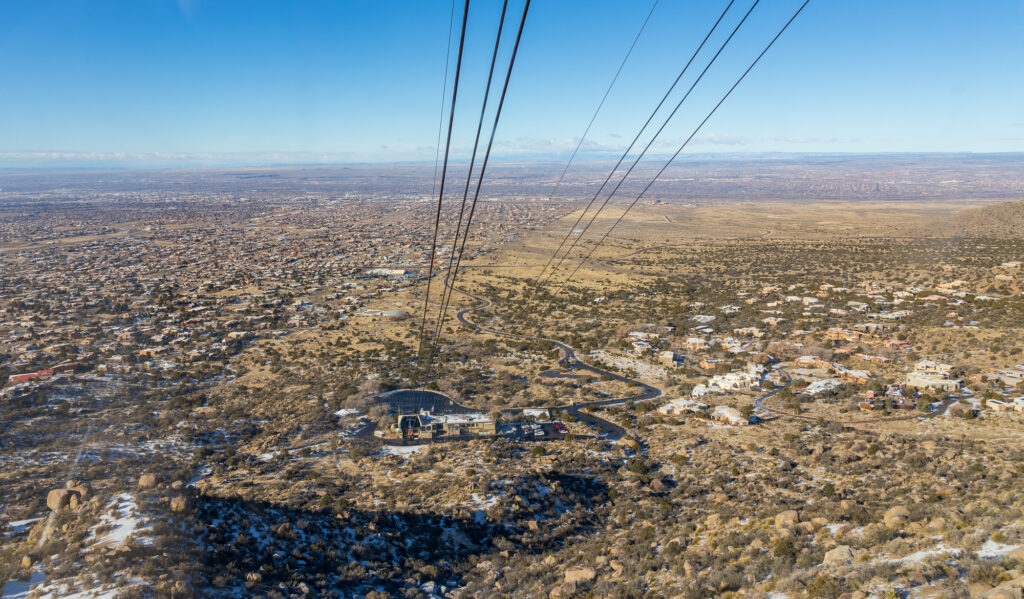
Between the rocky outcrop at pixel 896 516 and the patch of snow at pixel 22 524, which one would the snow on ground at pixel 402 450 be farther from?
the rocky outcrop at pixel 896 516

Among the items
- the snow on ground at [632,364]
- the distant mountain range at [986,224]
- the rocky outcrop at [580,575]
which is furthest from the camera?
the distant mountain range at [986,224]

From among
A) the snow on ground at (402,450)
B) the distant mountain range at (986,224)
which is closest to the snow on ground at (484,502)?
the snow on ground at (402,450)

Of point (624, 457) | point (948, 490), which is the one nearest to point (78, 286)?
point (624, 457)

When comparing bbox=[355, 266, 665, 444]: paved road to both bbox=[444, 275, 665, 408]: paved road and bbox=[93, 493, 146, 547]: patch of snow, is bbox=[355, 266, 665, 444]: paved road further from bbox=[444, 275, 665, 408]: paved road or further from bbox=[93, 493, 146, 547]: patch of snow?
bbox=[93, 493, 146, 547]: patch of snow

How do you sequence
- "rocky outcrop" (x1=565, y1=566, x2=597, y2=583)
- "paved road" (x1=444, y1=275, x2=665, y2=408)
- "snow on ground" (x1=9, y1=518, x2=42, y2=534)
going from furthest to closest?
"paved road" (x1=444, y1=275, x2=665, y2=408), "snow on ground" (x1=9, y1=518, x2=42, y2=534), "rocky outcrop" (x1=565, y1=566, x2=597, y2=583)

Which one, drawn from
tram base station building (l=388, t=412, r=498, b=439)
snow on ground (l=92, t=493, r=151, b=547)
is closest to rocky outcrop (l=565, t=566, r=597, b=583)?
snow on ground (l=92, t=493, r=151, b=547)

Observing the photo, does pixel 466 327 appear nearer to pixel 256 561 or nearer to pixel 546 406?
pixel 546 406

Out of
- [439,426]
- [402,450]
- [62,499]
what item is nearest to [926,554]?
[402,450]
